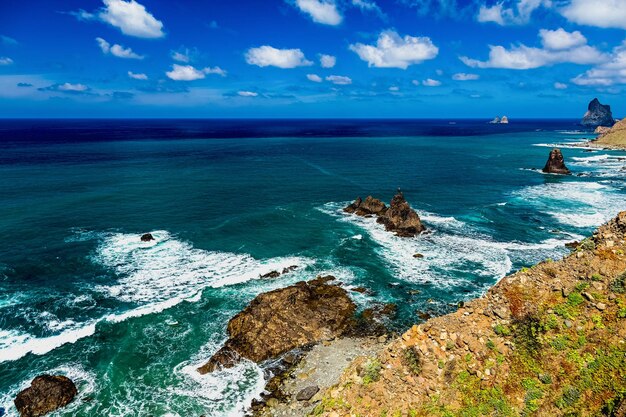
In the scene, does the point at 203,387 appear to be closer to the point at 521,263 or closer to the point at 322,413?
the point at 322,413

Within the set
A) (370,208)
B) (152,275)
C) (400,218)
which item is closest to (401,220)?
(400,218)

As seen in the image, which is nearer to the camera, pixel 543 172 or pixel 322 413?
A: pixel 322 413

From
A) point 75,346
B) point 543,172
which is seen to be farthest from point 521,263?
point 543,172

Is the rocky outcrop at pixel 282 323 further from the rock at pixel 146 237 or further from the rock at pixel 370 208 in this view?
the rock at pixel 370 208

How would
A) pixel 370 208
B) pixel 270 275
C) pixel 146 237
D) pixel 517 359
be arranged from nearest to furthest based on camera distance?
pixel 517 359
pixel 270 275
pixel 146 237
pixel 370 208

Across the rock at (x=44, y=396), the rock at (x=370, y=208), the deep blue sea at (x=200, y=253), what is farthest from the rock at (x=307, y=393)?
the rock at (x=370, y=208)

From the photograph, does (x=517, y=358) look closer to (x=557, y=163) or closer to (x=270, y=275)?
(x=270, y=275)
